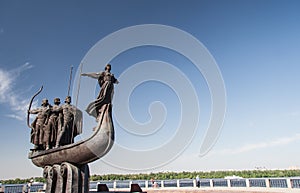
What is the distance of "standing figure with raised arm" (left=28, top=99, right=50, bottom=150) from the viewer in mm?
8445

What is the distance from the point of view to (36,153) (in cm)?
814

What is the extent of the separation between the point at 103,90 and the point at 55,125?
267 cm

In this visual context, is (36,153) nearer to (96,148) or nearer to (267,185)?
(96,148)

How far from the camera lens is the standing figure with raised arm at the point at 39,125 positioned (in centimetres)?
845

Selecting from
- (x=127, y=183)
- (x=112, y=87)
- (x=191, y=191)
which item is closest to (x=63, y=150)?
(x=112, y=87)

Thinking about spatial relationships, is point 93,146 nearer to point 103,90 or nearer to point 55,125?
point 103,90

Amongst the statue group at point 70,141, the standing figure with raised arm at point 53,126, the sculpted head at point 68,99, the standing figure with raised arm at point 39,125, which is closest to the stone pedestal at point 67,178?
the statue group at point 70,141

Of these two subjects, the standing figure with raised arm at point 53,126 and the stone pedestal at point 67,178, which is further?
the standing figure with raised arm at point 53,126

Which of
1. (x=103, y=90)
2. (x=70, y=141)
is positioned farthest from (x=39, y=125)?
(x=103, y=90)

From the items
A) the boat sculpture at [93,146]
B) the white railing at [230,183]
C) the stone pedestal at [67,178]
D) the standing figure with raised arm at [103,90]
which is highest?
the standing figure with raised arm at [103,90]

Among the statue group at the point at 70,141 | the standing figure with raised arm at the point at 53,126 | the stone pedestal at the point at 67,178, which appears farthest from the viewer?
the standing figure with raised arm at the point at 53,126

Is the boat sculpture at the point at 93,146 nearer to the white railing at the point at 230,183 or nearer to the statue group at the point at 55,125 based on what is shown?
the statue group at the point at 55,125

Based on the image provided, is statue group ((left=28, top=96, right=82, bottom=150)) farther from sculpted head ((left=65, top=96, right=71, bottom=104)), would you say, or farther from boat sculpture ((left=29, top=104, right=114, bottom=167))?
boat sculpture ((left=29, top=104, right=114, bottom=167))

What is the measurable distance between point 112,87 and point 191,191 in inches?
356
